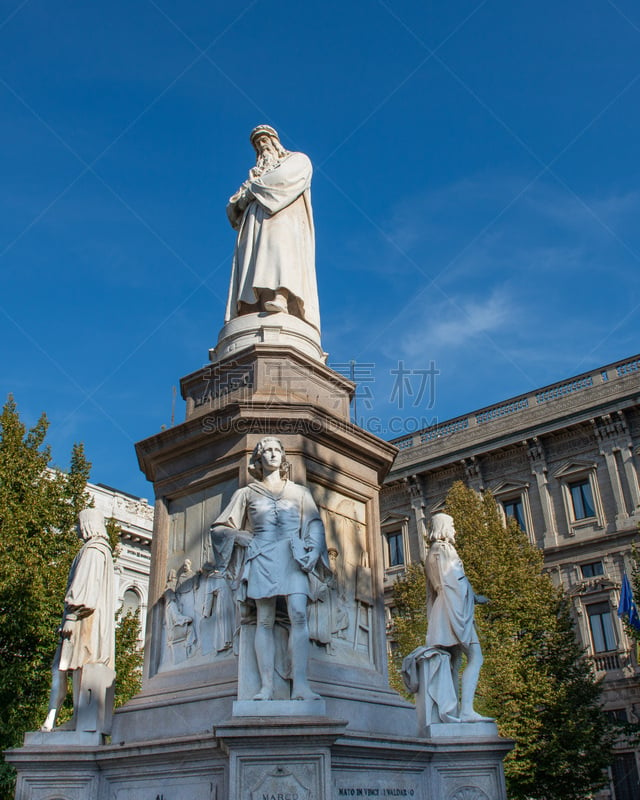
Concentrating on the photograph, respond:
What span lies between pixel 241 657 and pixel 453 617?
263 centimetres

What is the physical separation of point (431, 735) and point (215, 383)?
4793mm

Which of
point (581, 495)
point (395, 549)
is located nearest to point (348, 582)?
point (581, 495)

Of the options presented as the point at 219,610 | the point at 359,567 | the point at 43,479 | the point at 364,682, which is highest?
the point at 43,479

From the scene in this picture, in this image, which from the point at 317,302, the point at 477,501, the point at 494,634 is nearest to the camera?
the point at 317,302

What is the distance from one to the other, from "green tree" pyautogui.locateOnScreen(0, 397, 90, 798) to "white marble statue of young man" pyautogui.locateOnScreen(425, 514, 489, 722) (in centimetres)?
1170

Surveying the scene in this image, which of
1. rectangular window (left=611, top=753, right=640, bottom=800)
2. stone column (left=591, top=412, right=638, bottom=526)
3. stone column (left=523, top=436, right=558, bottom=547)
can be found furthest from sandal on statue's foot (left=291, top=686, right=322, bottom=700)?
stone column (left=523, top=436, right=558, bottom=547)

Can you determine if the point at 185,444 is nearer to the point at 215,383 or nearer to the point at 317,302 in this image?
the point at 215,383

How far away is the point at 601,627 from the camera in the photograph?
31.5m

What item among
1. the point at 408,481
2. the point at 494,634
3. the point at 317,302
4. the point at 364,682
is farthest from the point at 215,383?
the point at 408,481

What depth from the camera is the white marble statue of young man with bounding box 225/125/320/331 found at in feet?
34.3

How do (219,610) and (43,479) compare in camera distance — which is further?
(43,479)

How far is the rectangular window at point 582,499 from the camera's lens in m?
33.8

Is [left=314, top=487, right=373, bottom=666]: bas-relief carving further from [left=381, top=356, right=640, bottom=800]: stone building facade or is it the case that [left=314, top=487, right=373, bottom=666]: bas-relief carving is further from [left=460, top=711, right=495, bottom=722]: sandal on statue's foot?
[left=381, top=356, right=640, bottom=800]: stone building facade

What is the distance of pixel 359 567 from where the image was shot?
8.89 meters
